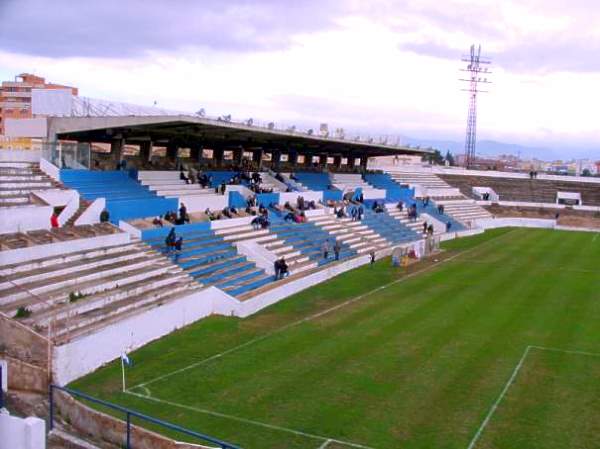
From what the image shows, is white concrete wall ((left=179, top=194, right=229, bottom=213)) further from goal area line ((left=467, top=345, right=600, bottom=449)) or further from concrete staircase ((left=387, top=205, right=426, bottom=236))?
concrete staircase ((left=387, top=205, right=426, bottom=236))

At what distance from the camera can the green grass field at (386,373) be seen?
35.6ft

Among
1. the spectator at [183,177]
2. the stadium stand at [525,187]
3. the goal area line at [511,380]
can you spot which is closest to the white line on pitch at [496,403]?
the goal area line at [511,380]

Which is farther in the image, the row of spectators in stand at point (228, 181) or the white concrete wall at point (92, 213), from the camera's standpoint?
the row of spectators in stand at point (228, 181)

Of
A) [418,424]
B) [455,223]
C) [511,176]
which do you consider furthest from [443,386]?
[511,176]

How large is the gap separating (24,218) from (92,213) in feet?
9.51

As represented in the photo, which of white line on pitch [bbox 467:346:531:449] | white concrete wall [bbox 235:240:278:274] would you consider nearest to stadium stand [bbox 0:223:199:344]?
white concrete wall [bbox 235:240:278:274]

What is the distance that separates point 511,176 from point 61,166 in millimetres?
48796

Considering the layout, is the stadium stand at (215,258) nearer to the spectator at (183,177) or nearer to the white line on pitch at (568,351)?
the spectator at (183,177)

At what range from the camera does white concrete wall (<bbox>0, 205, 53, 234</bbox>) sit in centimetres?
1661

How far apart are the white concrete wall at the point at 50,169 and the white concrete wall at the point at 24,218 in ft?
11.6

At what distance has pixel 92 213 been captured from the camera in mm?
20016

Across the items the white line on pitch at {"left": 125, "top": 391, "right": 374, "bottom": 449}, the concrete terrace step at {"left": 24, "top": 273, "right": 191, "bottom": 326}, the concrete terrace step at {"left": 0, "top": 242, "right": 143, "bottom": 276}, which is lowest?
the white line on pitch at {"left": 125, "top": 391, "right": 374, "bottom": 449}

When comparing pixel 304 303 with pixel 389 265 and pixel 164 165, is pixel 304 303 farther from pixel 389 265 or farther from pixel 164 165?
pixel 164 165

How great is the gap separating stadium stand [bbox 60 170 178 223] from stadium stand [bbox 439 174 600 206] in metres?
38.6
